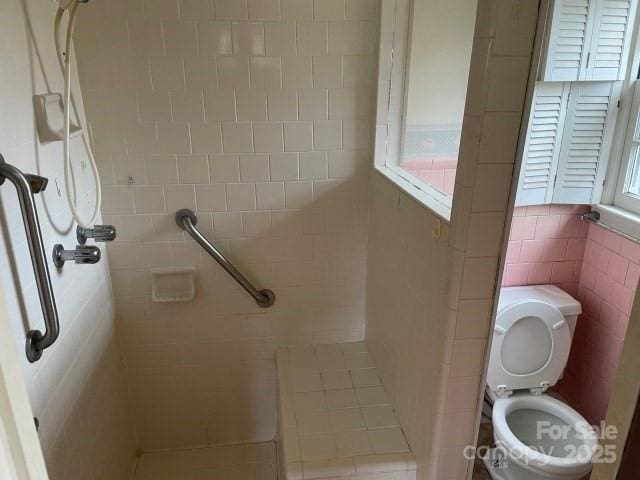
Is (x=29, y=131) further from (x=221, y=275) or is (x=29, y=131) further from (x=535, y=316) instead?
(x=535, y=316)

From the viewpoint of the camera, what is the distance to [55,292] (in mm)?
1401

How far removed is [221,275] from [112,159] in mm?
648

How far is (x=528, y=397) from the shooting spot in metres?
2.11

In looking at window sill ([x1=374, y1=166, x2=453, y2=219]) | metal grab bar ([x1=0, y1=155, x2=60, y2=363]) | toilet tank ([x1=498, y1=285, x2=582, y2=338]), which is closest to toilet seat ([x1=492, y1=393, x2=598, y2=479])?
toilet tank ([x1=498, y1=285, x2=582, y2=338])

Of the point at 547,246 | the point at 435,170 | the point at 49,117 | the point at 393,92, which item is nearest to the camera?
the point at 49,117

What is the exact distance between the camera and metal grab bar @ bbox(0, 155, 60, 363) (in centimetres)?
105

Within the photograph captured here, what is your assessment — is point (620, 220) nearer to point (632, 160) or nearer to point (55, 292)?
point (632, 160)

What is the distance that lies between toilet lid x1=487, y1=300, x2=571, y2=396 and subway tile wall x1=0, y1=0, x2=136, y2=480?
1.63 meters

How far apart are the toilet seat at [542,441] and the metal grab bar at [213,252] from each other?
1141 millimetres

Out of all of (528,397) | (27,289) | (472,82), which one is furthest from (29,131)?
(528,397)

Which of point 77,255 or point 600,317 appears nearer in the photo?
point 77,255

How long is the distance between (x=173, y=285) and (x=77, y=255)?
67 cm

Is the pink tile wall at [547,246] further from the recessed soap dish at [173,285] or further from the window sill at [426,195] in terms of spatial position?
the recessed soap dish at [173,285]

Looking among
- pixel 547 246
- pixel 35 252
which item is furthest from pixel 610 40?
pixel 35 252
